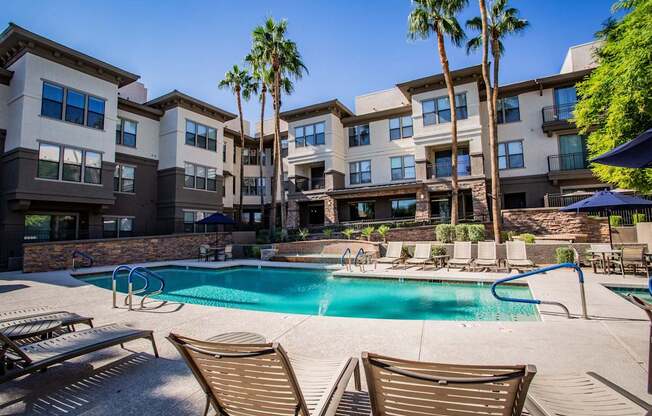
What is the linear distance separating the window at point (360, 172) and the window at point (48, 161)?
18.9 m

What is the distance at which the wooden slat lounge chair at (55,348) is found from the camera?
2.86 m

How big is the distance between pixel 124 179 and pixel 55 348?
2016 centimetres

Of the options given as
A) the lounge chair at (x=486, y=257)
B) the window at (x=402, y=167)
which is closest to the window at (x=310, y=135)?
the window at (x=402, y=167)

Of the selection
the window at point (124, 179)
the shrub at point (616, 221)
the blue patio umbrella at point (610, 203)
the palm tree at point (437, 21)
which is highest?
the palm tree at point (437, 21)

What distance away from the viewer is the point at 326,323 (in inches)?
210

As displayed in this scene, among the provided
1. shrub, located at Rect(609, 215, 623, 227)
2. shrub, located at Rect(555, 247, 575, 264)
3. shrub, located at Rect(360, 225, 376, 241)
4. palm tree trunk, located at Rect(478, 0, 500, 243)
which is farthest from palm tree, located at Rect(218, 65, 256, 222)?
shrub, located at Rect(609, 215, 623, 227)

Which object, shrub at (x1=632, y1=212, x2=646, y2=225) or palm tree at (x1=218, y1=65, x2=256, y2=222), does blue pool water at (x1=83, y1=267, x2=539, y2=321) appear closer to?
shrub at (x1=632, y1=212, x2=646, y2=225)

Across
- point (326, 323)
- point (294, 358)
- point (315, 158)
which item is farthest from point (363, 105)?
point (294, 358)

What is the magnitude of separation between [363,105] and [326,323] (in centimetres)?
2585

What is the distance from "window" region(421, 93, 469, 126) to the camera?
21.0 m

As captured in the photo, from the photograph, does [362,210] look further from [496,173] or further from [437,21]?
[437,21]

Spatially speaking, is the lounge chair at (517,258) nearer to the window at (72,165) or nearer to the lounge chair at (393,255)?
the lounge chair at (393,255)

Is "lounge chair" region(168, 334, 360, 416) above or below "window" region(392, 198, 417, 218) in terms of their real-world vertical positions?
below

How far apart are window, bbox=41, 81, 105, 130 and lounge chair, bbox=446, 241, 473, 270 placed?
64.8ft
